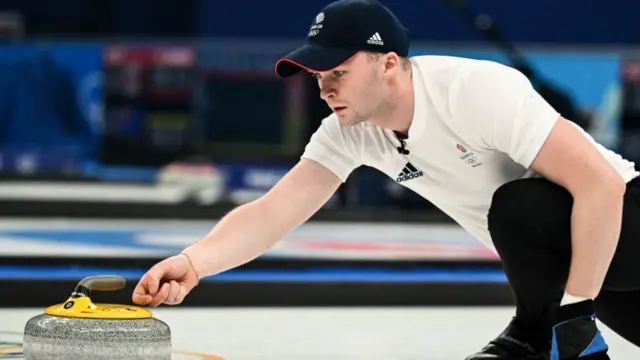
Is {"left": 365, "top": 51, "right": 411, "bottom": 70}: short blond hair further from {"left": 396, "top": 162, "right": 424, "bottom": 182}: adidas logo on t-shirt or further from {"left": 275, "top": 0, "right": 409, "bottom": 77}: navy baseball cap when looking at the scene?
{"left": 396, "top": 162, "right": 424, "bottom": 182}: adidas logo on t-shirt

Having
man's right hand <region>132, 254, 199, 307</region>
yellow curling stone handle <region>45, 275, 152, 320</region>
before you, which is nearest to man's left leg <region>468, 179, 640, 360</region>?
man's right hand <region>132, 254, 199, 307</region>

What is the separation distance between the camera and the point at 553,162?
185cm

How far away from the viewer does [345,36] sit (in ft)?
6.10

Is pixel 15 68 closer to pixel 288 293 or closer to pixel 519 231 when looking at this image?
pixel 288 293

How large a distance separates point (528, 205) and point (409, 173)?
276 millimetres

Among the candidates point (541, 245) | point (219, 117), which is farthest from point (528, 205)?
point (219, 117)

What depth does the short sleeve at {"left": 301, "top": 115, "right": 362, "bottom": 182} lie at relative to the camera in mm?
2146

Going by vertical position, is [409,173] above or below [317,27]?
below

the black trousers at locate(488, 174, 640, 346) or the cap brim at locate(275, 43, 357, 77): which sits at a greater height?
the cap brim at locate(275, 43, 357, 77)

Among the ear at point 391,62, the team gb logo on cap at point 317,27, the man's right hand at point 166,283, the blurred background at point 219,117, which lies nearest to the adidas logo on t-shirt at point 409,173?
the ear at point 391,62

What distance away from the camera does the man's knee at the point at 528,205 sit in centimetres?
189

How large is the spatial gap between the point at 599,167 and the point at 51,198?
4530 mm

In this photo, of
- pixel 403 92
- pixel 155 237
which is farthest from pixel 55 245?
pixel 403 92

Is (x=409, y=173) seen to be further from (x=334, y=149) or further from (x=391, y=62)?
(x=391, y=62)
